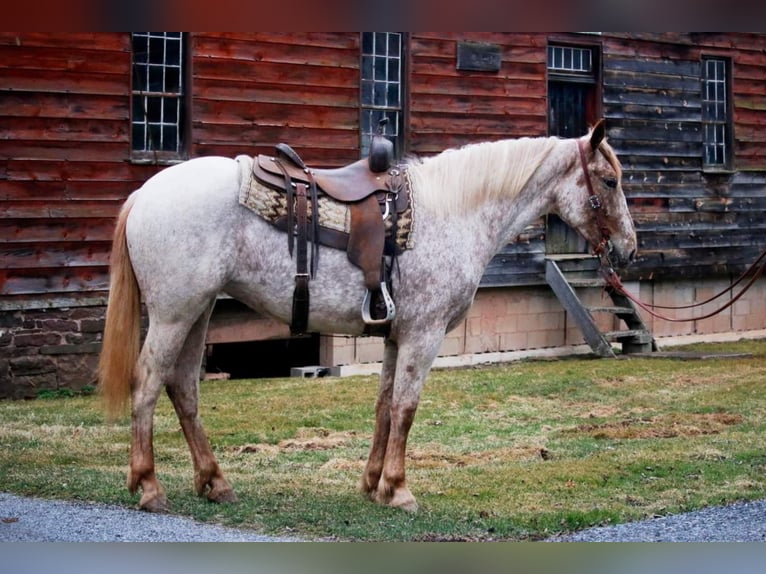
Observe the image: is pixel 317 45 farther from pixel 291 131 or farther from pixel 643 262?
pixel 643 262

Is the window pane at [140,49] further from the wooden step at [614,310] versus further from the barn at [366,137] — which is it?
the wooden step at [614,310]

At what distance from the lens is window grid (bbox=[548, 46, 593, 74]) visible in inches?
619

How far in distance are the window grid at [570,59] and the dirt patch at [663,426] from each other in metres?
6.54

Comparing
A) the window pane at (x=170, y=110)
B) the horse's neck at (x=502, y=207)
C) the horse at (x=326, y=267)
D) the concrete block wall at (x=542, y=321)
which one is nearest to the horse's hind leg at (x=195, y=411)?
the horse at (x=326, y=267)

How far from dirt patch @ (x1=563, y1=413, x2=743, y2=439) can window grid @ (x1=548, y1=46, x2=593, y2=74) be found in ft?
21.5

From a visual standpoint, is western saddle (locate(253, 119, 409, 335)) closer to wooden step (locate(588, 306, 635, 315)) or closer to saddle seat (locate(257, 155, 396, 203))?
saddle seat (locate(257, 155, 396, 203))

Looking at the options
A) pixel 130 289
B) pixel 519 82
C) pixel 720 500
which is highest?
pixel 519 82

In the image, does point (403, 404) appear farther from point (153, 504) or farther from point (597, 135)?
point (597, 135)

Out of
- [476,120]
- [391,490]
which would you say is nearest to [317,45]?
[476,120]

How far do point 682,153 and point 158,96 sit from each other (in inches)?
341

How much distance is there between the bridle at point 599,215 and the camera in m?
7.11

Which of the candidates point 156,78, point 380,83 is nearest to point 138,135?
point 156,78
